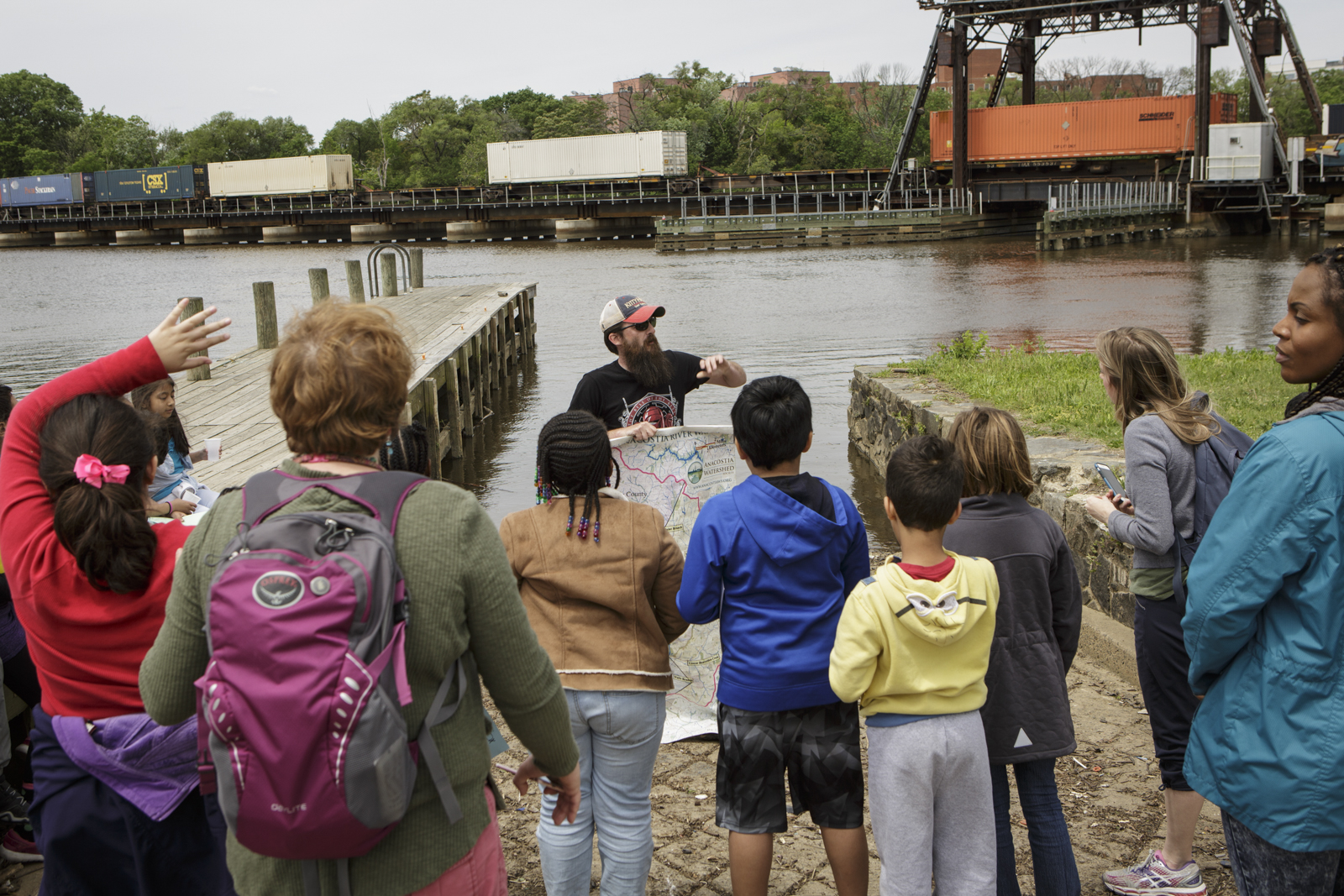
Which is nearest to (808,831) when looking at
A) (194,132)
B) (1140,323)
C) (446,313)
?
(446,313)

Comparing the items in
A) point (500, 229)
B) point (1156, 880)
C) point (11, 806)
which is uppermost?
point (500, 229)

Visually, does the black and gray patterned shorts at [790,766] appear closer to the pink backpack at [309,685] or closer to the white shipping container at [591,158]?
the pink backpack at [309,685]

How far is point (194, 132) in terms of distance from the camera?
103375 millimetres

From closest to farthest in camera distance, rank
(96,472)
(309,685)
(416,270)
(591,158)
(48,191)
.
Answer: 1. (309,685)
2. (96,472)
3. (416,270)
4. (591,158)
5. (48,191)

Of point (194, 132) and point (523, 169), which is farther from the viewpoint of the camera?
point (194, 132)

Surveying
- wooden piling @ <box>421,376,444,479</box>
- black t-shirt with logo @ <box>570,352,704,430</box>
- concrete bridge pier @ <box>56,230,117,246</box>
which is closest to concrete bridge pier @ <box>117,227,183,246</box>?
concrete bridge pier @ <box>56,230,117,246</box>

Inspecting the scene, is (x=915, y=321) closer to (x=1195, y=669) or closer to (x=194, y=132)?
(x=1195, y=669)

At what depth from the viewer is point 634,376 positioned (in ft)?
13.0

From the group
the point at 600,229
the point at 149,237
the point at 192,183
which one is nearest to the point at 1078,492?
the point at 600,229

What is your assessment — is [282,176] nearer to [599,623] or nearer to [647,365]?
[647,365]

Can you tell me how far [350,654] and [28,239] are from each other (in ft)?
268

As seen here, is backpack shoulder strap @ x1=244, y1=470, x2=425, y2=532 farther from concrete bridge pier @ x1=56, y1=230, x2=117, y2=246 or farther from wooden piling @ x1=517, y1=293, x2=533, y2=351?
concrete bridge pier @ x1=56, y1=230, x2=117, y2=246

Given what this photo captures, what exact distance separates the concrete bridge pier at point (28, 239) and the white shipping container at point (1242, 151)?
67154 mm

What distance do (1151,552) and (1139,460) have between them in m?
0.26
